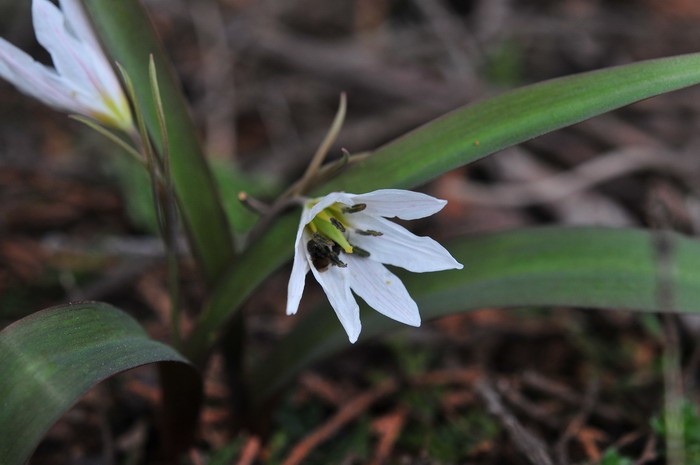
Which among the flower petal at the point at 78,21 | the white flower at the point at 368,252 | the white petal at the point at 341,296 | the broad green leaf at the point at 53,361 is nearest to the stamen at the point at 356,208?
the white flower at the point at 368,252

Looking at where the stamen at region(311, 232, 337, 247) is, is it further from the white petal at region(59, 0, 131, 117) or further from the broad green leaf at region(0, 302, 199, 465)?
the white petal at region(59, 0, 131, 117)

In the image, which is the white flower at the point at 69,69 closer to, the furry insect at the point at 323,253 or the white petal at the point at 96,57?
the white petal at the point at 96,57

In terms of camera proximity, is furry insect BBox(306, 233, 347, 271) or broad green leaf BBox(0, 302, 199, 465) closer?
broad green leaf BBox(0, 302, 199, 465)

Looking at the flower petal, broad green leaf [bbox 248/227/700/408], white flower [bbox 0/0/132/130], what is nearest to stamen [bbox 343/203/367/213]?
broad green leaf [bbox 248/227/700/408]

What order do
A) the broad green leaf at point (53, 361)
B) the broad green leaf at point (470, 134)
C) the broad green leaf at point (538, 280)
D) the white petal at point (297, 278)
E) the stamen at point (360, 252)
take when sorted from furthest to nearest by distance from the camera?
the broad green leaf at point (538, 280), the stamen at point (360, 252), the broad green leaf at point (470, 134), the white petal at point (297, 278), the broad green leaf at point (53, 361)

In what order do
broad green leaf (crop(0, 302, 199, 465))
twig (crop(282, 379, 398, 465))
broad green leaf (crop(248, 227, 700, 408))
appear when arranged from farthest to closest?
twig (crop(282, 379, 398, 465)) < broad green leaf (crop(248, 227, 700, 408)) < broad green leaf (crop(0, 302, 199, 465))
